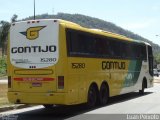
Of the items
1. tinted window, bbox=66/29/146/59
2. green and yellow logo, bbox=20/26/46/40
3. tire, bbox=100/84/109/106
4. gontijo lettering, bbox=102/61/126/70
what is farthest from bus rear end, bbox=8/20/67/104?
gontijo lettering, bbox=102/61/126/70

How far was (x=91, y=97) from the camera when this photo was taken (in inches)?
720

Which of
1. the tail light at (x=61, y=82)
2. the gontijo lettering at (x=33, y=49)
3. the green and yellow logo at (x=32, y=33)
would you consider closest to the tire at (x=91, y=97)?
the tail light at (x=61, y=82)

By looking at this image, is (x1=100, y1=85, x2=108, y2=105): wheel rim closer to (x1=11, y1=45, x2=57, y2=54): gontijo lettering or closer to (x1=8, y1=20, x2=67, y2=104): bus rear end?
(x1=8, y1=20, x2=67, y2=104): bus rear end

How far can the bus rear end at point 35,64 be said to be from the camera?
15.8 meters

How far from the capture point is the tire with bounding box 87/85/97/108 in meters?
18.0

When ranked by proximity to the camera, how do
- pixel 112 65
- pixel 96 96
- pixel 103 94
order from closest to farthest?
pixel 96 96, pixel 103 94, pixel 112 65

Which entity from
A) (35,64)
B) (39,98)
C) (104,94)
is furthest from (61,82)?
(104,94)

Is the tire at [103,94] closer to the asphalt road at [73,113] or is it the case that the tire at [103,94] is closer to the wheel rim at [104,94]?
the wheel rim at [104,94]

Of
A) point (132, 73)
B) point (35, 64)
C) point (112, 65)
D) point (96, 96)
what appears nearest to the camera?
point (35, 64)

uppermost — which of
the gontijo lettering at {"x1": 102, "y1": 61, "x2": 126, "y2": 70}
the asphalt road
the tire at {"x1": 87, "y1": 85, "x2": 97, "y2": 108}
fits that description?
the gontijo lettering at {"x1": 102, "y1": 61, "x2": 126, "y2": 70}

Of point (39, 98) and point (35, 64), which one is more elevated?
point (35, 64)

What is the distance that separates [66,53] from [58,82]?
3.48 feet

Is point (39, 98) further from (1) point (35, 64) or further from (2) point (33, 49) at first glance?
(2) point (33, 49)

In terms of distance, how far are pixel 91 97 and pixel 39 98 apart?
306cm
